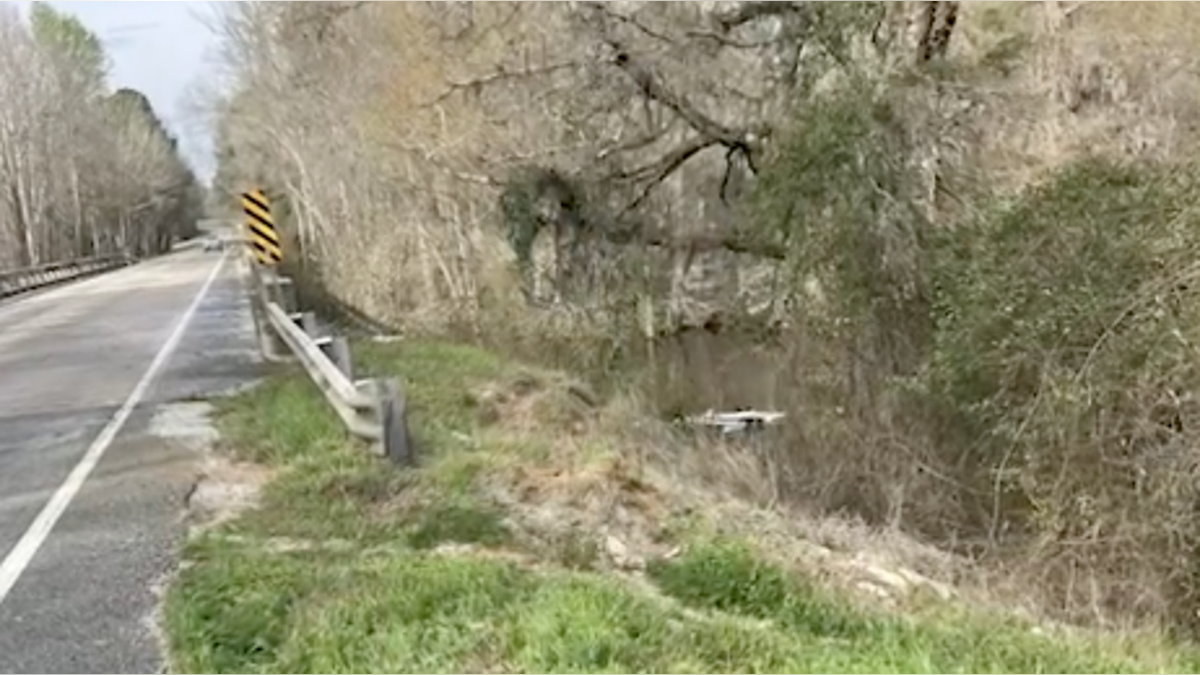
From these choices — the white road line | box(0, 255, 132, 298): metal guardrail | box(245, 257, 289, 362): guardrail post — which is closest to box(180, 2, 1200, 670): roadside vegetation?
the white road line

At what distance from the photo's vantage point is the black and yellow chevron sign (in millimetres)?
22016

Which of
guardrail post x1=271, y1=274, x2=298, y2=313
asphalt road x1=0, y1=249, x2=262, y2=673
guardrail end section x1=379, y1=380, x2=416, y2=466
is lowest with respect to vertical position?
asphalt road x1=0, y1=249, x2=262, y2=673

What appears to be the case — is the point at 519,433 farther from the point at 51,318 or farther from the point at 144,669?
the point at 51,318

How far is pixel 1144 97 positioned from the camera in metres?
12.8

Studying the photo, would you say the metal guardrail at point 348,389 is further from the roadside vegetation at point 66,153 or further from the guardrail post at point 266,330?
the roadside vegetation at point 66,153

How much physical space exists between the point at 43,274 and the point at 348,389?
132 ft

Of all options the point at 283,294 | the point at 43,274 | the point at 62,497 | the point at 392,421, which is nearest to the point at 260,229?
the point at 283,294

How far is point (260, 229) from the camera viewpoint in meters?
22.5

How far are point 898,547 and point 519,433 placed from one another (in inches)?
139

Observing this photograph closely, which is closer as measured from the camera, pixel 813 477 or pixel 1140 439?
pixel 1140 439

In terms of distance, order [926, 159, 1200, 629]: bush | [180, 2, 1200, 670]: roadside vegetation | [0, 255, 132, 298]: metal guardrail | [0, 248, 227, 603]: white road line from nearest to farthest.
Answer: [0, 248, 227, 603]: white road line, [180, 2, 1200, 670]: roadside vegetation, [926, 159, 1200, 629]: bush, [0, 255, 132, 298]: metal guardrail

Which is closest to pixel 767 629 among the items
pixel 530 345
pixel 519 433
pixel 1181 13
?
pixel 519 433

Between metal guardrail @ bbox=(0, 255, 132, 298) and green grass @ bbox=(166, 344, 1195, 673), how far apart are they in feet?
104

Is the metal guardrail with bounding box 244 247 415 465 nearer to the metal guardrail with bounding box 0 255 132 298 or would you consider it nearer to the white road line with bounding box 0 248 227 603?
the white road line with bounding box 0 248 227 603
